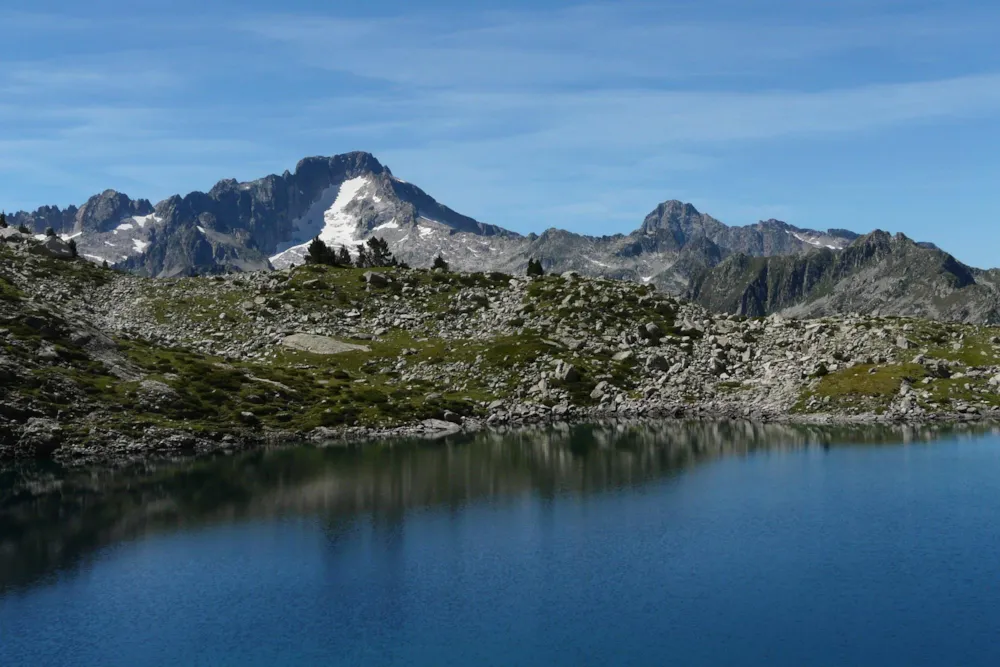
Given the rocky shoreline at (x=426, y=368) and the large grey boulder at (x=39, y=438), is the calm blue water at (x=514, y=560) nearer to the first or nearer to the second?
the large grey boulder at (x=39, y=438)

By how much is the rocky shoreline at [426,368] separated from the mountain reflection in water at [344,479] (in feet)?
29.4

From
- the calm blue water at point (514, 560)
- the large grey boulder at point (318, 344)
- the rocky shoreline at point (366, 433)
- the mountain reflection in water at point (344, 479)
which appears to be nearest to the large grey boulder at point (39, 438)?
the rocky shoreline at point (366, 433)

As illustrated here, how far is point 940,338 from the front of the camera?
17150cm

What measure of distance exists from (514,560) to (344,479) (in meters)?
41.7

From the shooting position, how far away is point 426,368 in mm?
171750

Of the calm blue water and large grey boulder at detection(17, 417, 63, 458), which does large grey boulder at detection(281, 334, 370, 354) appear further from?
large grey boulder at detection(17, 417, 63, 458)

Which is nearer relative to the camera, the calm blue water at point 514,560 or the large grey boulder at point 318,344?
the calm blue water at point 514,560

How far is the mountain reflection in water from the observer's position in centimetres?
9138

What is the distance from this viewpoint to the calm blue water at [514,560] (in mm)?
56531

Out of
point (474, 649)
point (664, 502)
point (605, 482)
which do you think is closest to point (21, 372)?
point (605, 482)

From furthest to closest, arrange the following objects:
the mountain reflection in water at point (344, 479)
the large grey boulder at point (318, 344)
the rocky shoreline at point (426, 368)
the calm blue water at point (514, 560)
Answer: the large grey boulder at point (318, 344) → the rocky shoreline at point (426, 368) → the mountain reflection in water at point (344, 479) → the calm blue water at point (514, 560)

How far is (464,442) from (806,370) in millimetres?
65957

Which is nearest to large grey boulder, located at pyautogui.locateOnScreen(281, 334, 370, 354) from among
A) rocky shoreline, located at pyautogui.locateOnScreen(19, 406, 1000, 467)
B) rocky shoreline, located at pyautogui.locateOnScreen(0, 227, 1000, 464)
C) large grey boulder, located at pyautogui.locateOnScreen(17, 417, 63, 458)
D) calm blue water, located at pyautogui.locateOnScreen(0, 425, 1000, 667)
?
rocky shoreline, located at pyautogui.locateOnScreen(0, 227, 1000, 464)

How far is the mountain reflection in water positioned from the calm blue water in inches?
20.7
